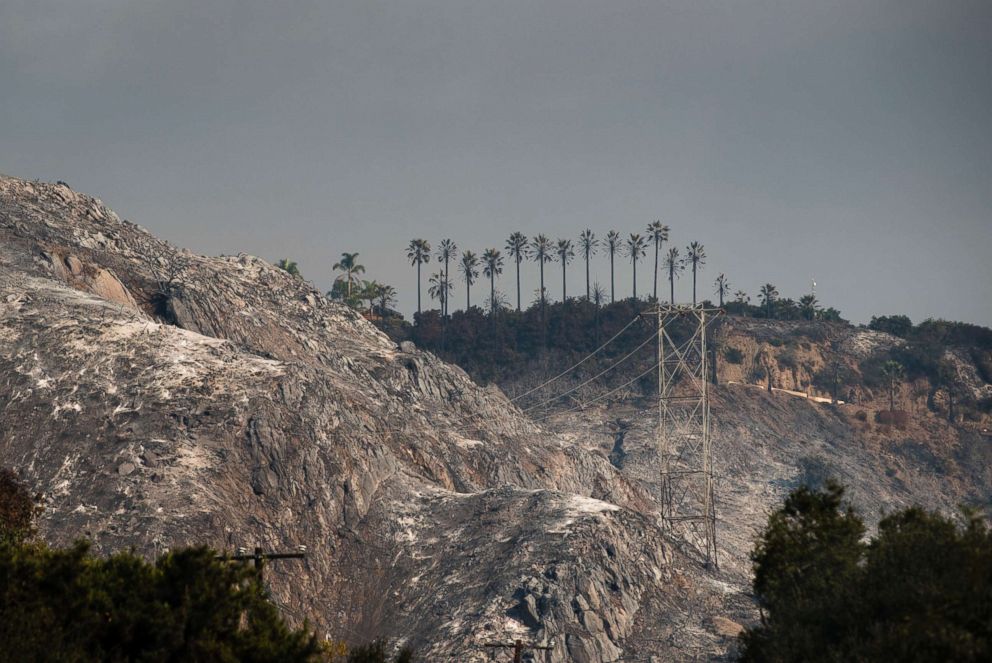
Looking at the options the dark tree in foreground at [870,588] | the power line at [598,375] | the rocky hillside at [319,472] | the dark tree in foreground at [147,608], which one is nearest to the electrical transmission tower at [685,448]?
the power line at [598,375]

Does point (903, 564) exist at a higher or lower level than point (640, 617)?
higher

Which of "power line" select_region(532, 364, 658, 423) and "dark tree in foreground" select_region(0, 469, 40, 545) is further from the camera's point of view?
"power line" select_region(532, 364, 658, 423)

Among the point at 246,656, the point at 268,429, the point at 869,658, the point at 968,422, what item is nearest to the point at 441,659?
the point at 268,429

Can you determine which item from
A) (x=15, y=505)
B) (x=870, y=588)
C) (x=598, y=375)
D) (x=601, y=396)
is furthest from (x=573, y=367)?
(x=870, y=588)

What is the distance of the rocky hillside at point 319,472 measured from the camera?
8531cm

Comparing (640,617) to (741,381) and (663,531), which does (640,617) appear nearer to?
(663,531)

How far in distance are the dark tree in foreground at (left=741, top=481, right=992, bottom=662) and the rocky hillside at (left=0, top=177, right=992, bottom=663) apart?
27725 millimetres

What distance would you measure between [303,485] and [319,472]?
208 cm

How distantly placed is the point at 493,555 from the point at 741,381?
351ft

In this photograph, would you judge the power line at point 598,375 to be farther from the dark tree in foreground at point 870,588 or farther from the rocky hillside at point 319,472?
the dark tree in foreground at point 870,588

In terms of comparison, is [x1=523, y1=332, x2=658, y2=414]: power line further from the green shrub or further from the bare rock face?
the bare rock face

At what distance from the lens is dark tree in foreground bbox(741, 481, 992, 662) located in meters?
34.5

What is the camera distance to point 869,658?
36.9m

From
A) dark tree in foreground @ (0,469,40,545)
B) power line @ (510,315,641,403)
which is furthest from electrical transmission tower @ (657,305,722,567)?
dark tree in foreground @ (0,469,40,545)
